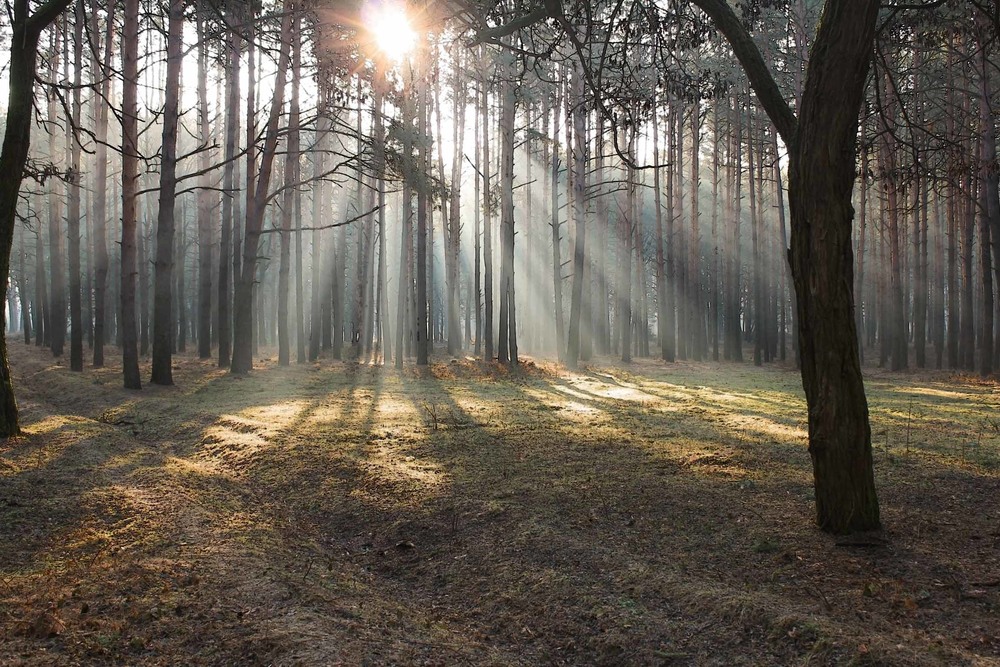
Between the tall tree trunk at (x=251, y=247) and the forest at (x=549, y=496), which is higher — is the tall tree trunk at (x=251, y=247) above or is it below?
above

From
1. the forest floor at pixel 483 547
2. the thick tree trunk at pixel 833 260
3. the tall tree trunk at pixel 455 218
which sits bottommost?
the forest floor at pixel 483 547

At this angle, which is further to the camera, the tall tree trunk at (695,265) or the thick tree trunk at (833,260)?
the tall tree trunk at (695,265)

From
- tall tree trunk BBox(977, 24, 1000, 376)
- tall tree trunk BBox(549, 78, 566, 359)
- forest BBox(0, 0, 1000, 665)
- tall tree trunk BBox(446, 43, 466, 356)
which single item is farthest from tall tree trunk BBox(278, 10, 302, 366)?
tall tree trunk BBox(977, 24, 1000, 376)

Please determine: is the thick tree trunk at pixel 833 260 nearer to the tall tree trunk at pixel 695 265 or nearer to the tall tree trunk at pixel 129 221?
the tall tree trunk at pixel 129 221

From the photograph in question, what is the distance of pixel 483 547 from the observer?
15.2 ft

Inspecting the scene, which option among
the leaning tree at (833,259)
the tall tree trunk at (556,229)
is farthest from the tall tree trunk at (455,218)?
the leaning tree at (833,259)

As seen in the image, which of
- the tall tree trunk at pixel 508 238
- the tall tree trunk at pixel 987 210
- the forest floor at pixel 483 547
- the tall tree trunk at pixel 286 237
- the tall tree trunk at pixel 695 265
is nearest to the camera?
the forest floor at pixel 483 547

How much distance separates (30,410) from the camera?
9500 millimetres

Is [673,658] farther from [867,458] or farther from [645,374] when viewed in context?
[645,374]

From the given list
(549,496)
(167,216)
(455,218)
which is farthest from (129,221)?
(455,218)

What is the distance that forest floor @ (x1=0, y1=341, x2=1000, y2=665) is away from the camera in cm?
318

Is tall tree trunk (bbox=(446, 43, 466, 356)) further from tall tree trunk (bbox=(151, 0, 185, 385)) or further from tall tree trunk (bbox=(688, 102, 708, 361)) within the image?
tall tree trunk (bbox=(151, 0, 185, 385))

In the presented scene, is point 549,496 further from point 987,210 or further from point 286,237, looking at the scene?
point 286,237

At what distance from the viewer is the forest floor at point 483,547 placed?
3182 millimetres
